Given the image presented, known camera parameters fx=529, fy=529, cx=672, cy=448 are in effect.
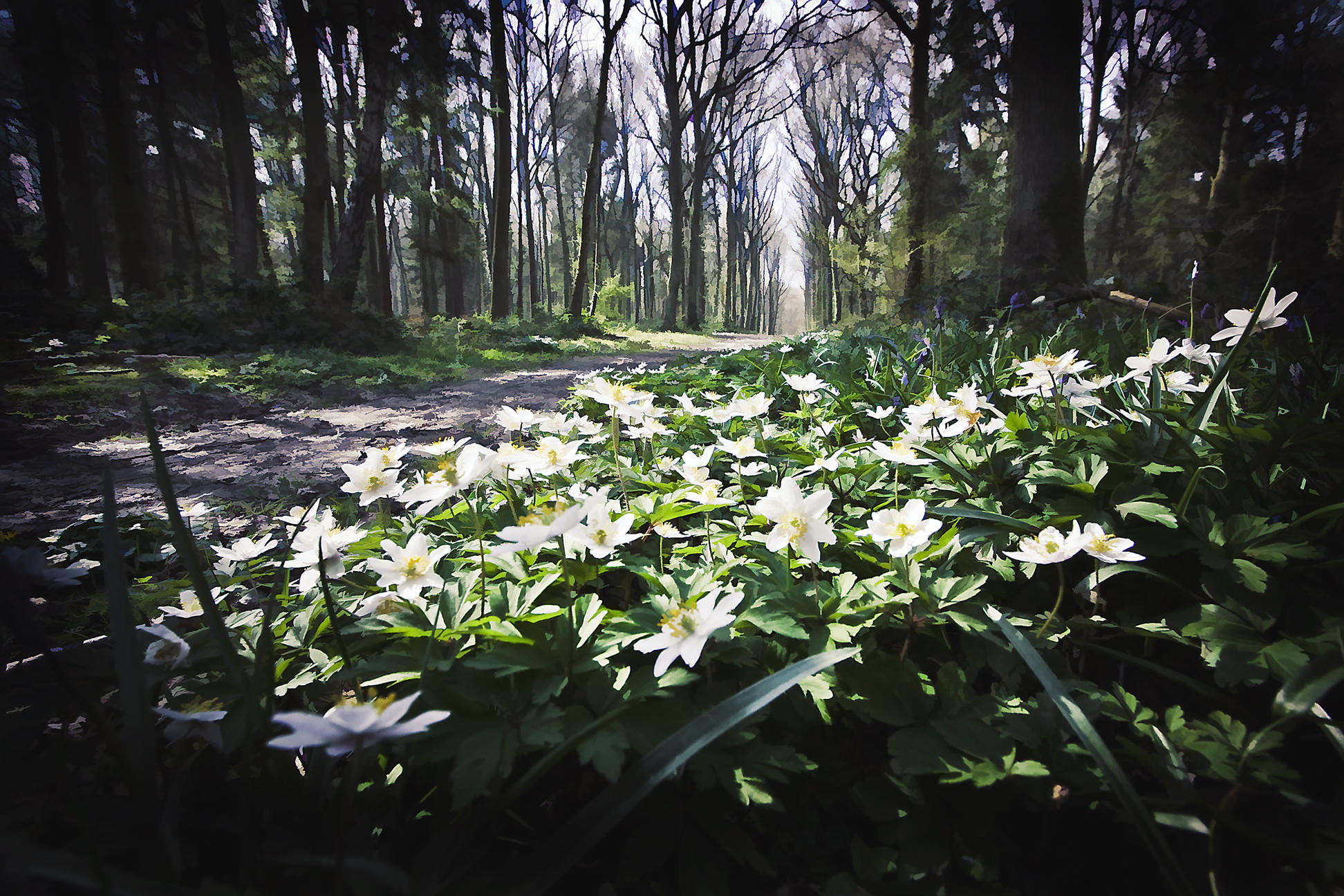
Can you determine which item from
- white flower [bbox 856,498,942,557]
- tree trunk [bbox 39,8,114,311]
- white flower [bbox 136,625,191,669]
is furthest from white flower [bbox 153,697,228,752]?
tree trunk [bbox 39,8,114,311]

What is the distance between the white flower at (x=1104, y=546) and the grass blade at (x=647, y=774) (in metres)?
0.57

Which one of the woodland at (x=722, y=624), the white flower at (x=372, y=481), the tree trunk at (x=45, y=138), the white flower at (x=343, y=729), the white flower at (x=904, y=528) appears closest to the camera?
the white flower at (x=343, y=729)

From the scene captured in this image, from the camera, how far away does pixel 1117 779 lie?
2.32 ft

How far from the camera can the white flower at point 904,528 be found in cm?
105

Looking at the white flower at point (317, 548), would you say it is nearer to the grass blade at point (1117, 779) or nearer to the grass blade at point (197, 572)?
the grass blade at point (197, 572)

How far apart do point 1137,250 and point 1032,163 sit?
990 cm

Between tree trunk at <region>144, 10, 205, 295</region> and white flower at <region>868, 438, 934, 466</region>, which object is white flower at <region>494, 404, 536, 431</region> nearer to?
white flower at <region>868, 438, 934, 466</region>

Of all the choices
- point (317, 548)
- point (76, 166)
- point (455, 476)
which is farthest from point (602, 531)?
point (76, 166)

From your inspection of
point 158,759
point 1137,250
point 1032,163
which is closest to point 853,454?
point 158,759

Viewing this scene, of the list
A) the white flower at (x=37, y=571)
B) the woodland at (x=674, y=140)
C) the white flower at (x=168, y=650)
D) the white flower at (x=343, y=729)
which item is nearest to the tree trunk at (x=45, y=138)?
the woodland at (x=674, y=140)

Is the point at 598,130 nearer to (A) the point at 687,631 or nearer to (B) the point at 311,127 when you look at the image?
(B) the point at 311,127

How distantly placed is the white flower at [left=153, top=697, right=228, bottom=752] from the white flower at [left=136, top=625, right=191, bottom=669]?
0.14 meters

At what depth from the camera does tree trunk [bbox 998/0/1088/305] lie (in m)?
4.60

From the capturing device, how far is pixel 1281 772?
28.3 inches
